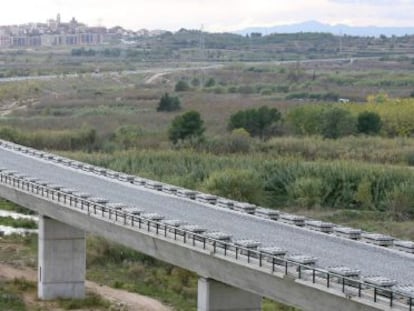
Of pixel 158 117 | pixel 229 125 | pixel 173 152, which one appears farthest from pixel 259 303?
pixel 158 117

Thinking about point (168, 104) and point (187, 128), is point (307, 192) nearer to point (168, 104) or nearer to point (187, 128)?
point (187, 128)

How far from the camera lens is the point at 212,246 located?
3247 cm

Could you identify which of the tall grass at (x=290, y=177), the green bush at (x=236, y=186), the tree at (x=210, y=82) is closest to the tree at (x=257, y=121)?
the tall grass at (x=290, y=177)

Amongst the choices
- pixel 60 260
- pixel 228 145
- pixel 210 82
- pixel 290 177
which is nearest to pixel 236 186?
pixel 290 177

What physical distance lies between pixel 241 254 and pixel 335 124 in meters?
71.6

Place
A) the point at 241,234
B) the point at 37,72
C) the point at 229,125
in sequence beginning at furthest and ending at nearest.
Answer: the point at 37,72
the point at 229,125
the point at 241,234

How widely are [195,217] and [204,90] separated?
378 feet

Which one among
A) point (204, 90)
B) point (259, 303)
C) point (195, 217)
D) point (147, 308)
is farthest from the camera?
point (204, 90)

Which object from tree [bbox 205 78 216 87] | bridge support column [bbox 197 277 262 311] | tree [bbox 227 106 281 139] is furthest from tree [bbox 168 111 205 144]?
tree [bbox 205 78 216 87]

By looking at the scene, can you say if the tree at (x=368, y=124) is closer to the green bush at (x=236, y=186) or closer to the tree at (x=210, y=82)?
the green bush at (x=236, y=186)

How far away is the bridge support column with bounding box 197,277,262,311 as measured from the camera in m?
32.2

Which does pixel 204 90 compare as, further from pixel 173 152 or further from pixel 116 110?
pixel 173 152

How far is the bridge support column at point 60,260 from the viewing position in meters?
44.7

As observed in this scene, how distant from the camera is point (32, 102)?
5507 inches
